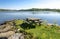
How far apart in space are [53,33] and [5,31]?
362 cm

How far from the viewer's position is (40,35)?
14406 millimetres

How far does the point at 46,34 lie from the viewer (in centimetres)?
1501

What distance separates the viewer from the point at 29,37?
14.0m

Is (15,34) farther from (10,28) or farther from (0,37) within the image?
(10,28)

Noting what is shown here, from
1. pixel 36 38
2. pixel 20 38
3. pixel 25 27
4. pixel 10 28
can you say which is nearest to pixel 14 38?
pixel 20 38

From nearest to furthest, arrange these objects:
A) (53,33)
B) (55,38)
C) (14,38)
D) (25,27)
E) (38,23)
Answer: (14,38), (55,38), (53,33), (25,27), (38,23)

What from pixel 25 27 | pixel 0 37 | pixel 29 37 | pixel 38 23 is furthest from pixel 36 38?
pixel 38 23

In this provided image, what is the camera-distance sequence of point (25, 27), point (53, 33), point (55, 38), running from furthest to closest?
1. point (25, 27)
2. point (53, 33)
3. point (55, 38)

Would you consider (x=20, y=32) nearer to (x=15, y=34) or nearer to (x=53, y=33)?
(x=15, y=34)

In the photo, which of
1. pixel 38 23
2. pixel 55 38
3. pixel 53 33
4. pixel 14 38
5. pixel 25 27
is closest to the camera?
pixel 14 38

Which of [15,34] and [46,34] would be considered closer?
[15,34]

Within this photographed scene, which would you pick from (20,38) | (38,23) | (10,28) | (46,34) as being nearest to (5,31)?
(10,28)

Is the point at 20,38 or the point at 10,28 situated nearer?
the point at 20,38

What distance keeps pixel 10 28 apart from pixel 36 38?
9.67 ft
